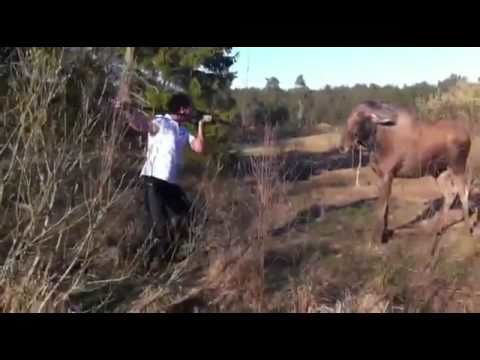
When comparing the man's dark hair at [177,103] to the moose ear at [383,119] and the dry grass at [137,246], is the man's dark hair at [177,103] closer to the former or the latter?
the dry grass at [137,246]

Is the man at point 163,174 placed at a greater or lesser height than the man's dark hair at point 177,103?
lesser

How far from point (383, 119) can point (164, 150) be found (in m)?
3.22

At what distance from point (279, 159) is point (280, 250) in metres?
1.20

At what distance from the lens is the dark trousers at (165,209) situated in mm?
5723

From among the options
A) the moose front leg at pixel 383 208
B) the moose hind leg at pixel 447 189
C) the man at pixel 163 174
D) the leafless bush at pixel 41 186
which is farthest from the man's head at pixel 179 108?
the moose hind leg at pixel 447 189

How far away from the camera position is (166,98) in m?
8.84

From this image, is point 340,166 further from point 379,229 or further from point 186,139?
point 186,139

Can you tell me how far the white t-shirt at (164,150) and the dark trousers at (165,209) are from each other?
0.07 m

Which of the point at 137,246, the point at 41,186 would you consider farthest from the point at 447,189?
the point at 41,186

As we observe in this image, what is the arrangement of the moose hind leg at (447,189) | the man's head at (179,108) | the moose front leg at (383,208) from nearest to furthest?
1. the man's head at (179,108)
2. the moose front leg at (383,208)
3. the moose hind leg at (447,189)

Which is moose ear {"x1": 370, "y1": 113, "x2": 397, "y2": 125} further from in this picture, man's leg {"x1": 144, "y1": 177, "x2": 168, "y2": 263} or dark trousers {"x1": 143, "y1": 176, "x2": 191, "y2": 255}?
man's leg {"x1": 144, "y1": 177, "x2": 168, "y2": 263}

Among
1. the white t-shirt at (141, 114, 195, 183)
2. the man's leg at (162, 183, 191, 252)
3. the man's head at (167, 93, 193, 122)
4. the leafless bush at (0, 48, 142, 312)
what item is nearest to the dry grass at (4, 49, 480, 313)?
the leafless bush at (0, 48, 142, 312)

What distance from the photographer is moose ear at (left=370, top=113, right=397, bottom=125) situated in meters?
7.79
